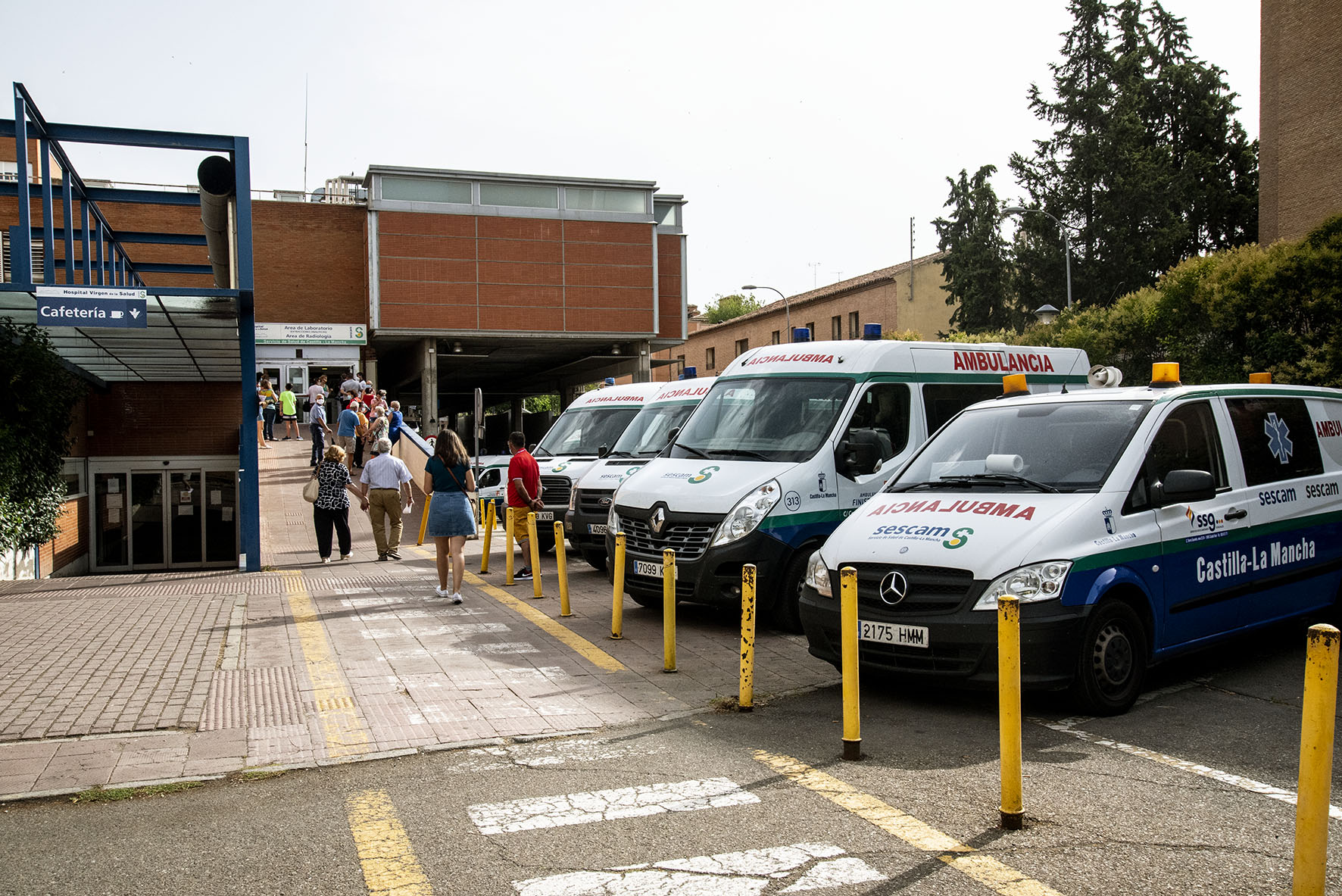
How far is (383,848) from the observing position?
14.0 ft

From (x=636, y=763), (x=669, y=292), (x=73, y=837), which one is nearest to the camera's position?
(x=73, y=837)

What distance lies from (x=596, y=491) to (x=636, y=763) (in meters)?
7.03

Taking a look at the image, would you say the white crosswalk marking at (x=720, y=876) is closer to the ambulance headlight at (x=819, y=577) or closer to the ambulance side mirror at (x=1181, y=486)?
the ambulance headlight at (x=819, y=577)

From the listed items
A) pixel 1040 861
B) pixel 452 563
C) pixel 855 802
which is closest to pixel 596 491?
pixel 452 563

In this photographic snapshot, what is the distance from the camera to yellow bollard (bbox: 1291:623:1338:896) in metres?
3.34

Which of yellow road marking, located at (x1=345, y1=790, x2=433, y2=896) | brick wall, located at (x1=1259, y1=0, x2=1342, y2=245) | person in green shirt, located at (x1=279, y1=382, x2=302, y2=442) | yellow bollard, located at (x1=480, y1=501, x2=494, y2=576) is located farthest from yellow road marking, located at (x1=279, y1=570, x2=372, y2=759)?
brick wall, located at (x1=1259, y1=0, x2=1342, y2=245)

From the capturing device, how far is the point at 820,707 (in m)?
6.46

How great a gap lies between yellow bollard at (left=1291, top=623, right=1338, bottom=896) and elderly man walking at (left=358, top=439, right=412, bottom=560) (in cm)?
1287

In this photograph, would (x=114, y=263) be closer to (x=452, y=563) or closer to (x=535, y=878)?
(x=452, y=563)

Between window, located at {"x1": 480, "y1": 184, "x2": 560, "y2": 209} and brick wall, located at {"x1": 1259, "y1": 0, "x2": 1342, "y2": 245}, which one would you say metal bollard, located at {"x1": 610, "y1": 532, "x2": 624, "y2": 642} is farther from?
window, located at {"x1": 480, "y1": 184, "x2": 560, "y2": 209}

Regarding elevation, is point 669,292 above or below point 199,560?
above

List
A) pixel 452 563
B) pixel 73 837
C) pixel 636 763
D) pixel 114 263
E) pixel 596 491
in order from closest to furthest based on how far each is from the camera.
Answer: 1. pixel 73 837
2. pixel 636 763
3. pixel 452 563
4. pixel 596 491
5. pixel 114 263

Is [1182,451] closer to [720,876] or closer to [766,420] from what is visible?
[766,420]

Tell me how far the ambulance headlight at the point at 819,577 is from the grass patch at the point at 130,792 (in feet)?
11.7
